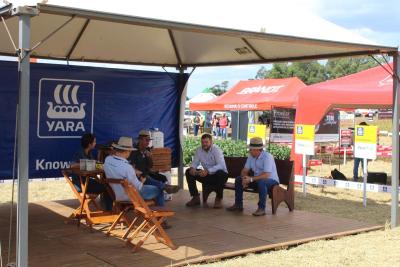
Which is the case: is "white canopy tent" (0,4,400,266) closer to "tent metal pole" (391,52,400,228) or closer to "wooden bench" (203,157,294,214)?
"tent metal pole" (391,52,400,228)

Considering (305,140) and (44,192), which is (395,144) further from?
(44,192)

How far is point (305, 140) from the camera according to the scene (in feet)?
36.0

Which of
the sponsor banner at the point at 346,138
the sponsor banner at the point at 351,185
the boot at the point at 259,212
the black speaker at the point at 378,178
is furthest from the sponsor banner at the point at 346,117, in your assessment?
the boot at the point at 259,212

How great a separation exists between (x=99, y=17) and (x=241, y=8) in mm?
1803

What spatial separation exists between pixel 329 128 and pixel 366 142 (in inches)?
298

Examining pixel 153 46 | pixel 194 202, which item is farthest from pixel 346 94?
pixel 194 202

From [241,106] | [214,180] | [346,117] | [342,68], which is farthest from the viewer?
[342,68]

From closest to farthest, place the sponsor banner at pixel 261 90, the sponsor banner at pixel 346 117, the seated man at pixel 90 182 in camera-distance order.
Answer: the seated man at pixel 90 182
the sponsor banner at pixel 261 90
the sponsor banner at pixel 346 117

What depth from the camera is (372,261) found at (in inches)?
228

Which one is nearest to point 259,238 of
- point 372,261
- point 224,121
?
point 372,261

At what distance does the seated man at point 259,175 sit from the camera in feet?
26.2

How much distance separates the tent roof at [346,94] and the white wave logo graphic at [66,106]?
527 centimetres

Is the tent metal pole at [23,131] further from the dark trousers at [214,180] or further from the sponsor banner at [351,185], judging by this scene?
the sponsor banner at [351,185]

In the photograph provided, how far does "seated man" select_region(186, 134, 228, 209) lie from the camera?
334 inches
